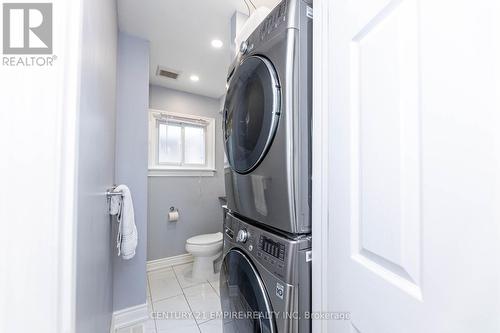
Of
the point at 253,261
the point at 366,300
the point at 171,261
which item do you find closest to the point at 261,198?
the point at 253,261

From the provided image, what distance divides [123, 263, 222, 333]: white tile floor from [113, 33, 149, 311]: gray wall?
0.23 metres

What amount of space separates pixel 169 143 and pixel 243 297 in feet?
8.11

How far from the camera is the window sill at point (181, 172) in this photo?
106 inches

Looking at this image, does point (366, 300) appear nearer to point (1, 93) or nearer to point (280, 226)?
point (280, 226)

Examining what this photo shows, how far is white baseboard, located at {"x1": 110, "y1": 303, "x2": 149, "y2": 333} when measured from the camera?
1654 millimetres

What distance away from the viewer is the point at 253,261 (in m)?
0.84

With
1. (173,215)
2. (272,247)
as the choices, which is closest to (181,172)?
(173,215)

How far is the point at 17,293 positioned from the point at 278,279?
0.64 meters

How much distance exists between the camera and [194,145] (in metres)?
3.07

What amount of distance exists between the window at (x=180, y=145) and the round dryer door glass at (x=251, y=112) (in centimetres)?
199

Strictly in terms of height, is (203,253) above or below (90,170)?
below

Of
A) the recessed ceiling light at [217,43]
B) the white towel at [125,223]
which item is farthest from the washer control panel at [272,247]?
the recessed ceiling light at [217,43]

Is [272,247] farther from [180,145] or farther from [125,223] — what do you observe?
[180,145]

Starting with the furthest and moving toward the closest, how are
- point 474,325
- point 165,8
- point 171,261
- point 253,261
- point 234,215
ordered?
point 171,261 < point 165,8 < point 234,215 < point 253,261 < point 474,325
